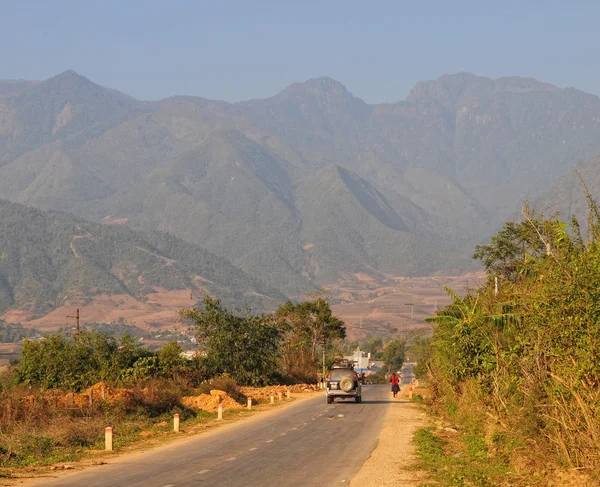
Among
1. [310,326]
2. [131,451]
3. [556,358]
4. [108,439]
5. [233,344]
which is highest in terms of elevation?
[310,326]

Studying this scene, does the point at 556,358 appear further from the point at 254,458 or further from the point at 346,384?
the point at 346,384

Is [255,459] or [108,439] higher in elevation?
[108,439]

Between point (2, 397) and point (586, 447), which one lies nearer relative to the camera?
point (586, 447)

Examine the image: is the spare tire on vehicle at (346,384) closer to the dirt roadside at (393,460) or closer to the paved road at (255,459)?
the dirt roadside at (393,460)

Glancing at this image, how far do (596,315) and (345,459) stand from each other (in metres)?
10.6

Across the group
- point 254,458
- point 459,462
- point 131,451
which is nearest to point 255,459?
point 254,458

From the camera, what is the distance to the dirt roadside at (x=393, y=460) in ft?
67.6

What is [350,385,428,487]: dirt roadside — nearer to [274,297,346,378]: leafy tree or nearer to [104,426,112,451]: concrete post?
[104,426,112,451]: concrete post

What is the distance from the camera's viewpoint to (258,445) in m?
28.2

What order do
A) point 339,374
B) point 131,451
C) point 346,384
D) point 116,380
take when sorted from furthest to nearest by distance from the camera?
1. point 339,374
2. point 346,384
3. point 116,380
4. point 131,451

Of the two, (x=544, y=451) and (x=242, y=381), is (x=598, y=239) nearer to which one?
(x=544, y=451)

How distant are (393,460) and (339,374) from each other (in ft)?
84.0

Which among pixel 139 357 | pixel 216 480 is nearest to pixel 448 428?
pixel 216 480

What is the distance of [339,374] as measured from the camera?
1972 inches
